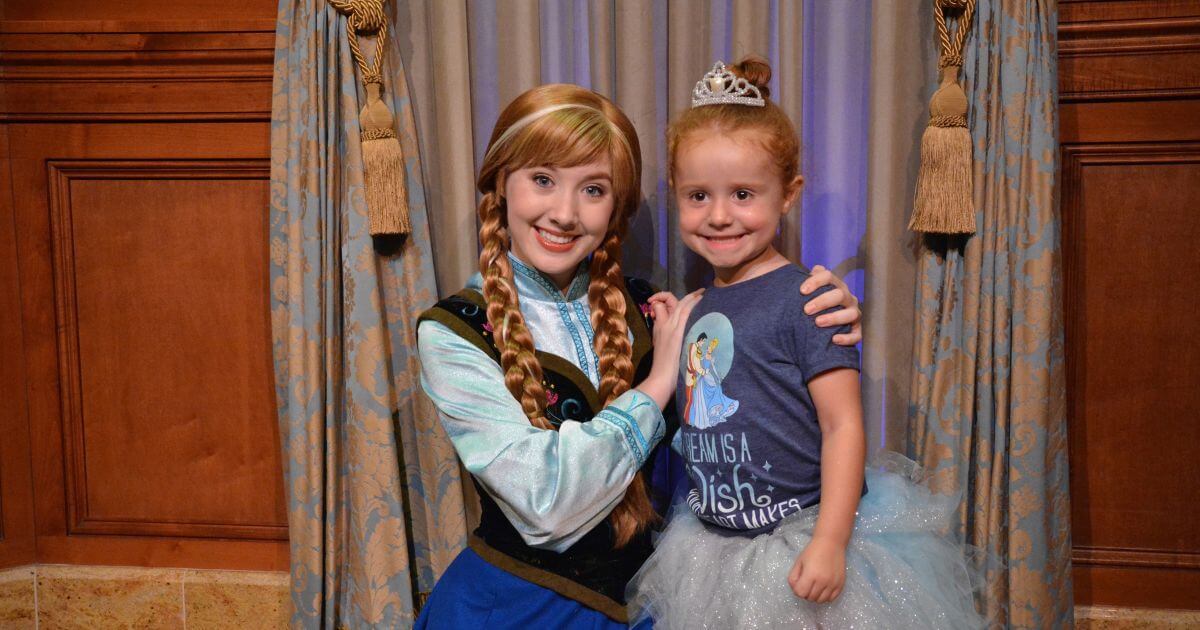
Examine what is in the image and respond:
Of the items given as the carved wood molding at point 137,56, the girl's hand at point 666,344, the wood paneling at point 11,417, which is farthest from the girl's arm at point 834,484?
the wood paneling at point 11,417

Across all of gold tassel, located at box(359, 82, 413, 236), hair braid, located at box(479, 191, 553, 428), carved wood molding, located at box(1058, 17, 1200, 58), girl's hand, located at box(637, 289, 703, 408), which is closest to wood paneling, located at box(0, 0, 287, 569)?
gold tassel, located at box(359, 82, 413, 236)

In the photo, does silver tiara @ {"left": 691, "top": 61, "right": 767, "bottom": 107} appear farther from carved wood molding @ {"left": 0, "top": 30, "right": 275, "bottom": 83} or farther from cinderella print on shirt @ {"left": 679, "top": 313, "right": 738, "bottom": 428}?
carved wood molding @ {"left": 0, "top": 30, "right": 275, "bottom": 83}

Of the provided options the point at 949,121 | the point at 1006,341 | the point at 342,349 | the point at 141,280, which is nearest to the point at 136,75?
the point at 141,280

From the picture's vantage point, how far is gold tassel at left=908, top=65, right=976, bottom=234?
5.50 feet

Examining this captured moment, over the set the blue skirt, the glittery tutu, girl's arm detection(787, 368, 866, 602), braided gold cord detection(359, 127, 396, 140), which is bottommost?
the blue skirt

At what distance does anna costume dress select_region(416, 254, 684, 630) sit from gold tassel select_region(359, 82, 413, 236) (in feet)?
1.02

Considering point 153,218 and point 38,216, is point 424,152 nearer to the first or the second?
point 153,218

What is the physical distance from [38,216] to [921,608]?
2.22m

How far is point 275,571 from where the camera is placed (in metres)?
2.21

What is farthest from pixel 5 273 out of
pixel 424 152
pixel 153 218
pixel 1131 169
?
pixel 1131 169

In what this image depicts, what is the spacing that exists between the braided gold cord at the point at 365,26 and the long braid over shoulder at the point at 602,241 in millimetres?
430

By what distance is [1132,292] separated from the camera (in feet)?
6.29

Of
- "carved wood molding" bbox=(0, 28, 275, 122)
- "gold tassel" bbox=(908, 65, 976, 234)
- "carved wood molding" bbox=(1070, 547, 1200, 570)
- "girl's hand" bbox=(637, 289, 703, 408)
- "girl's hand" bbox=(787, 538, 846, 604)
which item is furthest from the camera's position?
"carved wood molding" bbox=(0, 28, 275, 122)

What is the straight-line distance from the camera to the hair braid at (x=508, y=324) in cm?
149
